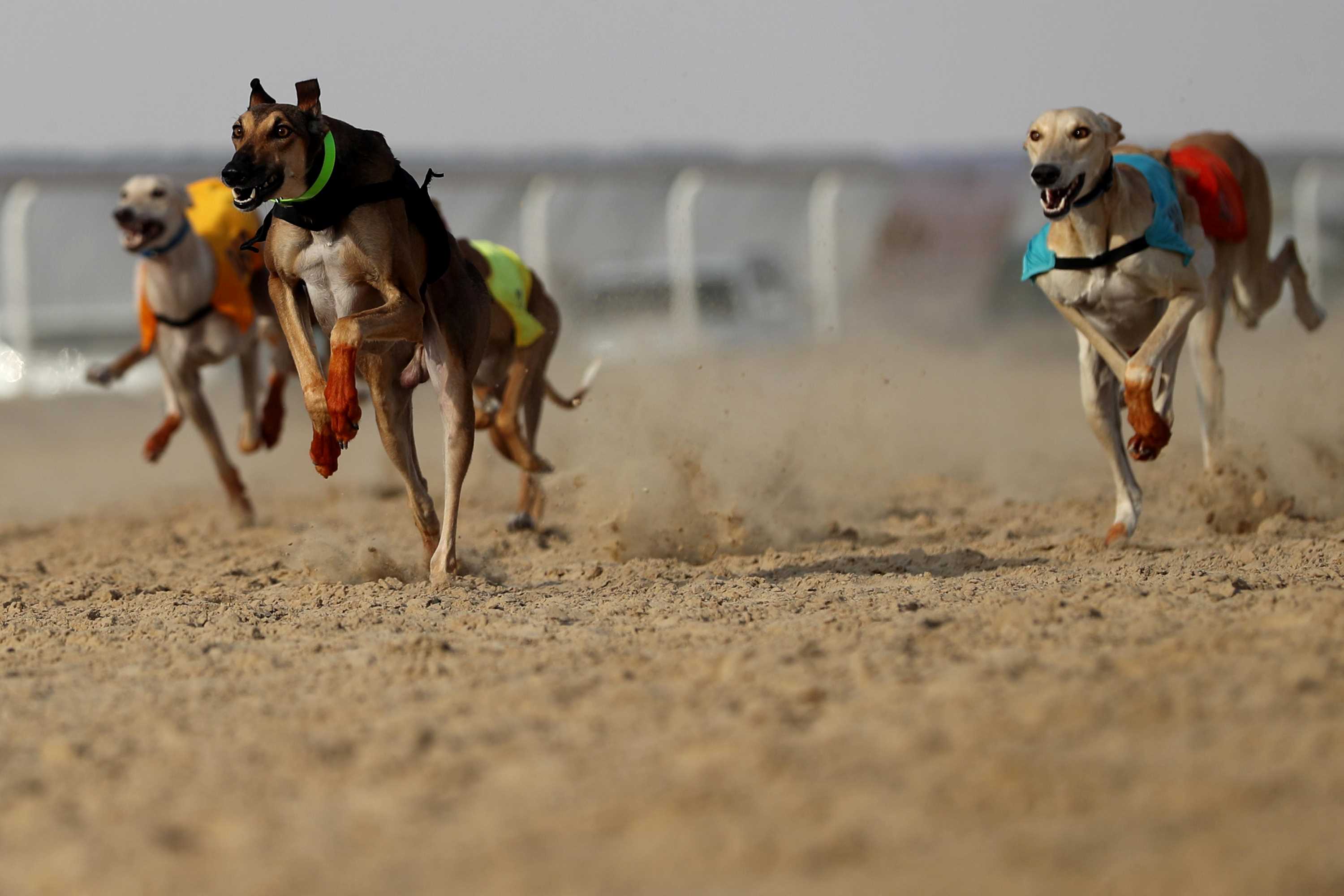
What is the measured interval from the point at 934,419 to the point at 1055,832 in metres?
9.85

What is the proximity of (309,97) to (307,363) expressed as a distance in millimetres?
880

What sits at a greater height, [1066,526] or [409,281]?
[409,281]

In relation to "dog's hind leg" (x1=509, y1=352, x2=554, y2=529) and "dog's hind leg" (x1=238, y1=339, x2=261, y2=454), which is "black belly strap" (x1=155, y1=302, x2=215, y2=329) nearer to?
"dog's hind leg" (x1=238, y1=339, x2=261, y2=454)

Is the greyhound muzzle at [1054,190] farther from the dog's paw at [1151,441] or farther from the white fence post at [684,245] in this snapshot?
the white fence post at [684,245]

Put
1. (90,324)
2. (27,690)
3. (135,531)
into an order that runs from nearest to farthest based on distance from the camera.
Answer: (27,690) < (135,531) < (90,324)

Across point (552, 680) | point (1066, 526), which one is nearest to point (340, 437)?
point (552, 680)

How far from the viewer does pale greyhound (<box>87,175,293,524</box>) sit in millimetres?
8008

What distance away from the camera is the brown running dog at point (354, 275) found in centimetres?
504

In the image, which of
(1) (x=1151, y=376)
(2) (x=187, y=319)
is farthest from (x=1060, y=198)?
(2) (x=187, y=319)

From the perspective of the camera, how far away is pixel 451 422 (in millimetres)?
5730

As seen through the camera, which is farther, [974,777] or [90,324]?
[90,324]

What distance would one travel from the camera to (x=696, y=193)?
15.8 m

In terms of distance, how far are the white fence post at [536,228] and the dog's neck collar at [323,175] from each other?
9.62 m

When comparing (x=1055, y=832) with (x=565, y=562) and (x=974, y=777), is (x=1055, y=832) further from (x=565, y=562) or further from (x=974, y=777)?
(x=565, y=562)
